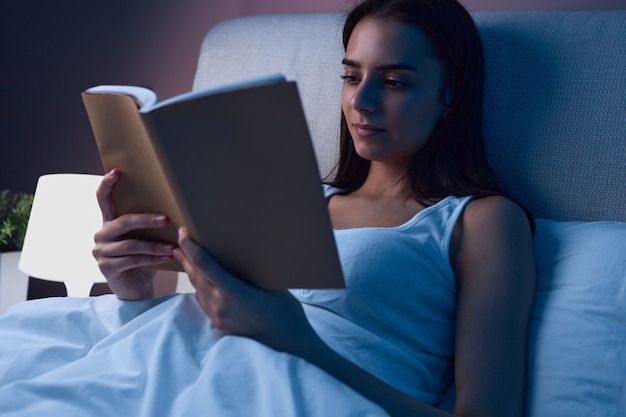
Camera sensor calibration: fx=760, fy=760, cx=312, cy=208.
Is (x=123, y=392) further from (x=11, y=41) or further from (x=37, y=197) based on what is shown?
(x=11, y=41)

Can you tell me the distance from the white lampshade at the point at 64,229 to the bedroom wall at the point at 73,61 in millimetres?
601

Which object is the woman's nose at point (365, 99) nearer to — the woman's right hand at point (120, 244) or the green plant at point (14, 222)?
the woman's right hand at point (120, 244)

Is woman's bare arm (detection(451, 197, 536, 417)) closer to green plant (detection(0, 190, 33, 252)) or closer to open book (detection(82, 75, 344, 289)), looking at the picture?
open book (detection(82, 75, 344, 289))

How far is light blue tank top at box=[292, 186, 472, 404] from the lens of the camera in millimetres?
1158

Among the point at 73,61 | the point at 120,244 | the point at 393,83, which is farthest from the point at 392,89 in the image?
the point at 73,61

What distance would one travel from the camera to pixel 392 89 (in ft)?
4.25

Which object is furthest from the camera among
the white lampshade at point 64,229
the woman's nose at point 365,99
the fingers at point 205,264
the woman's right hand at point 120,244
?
the white lampshade at point 64,229

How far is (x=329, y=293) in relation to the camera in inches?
47.4

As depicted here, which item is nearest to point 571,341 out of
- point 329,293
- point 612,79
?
point 329,293

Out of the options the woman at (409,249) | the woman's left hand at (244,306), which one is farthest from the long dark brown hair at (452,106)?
the woman's left hand at (244,306)

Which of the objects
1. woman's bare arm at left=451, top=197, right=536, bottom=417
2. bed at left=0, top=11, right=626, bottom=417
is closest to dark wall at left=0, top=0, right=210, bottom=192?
bed at left=0, top=11, right=626, bottom=417

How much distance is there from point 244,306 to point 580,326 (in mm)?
510

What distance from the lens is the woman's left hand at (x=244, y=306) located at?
0.92 metres

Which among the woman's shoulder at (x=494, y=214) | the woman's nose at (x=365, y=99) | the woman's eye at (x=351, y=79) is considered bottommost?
the woman's shoulder at (x=494, y=214)
